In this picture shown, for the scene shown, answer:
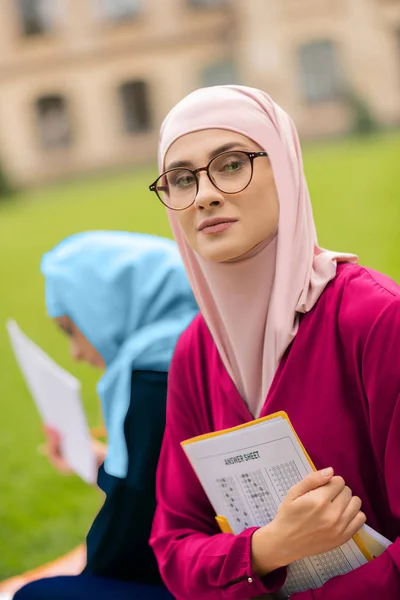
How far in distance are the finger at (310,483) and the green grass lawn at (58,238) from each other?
2.09m

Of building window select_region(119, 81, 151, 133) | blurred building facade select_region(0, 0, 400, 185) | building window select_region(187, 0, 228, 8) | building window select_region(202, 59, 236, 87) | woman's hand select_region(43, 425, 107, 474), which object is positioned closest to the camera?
woman's hand select_region(43, 425, 107, 474)

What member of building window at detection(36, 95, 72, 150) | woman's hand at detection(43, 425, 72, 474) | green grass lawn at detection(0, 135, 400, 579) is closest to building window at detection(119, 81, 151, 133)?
building window at detection(36, 95, 72, 150)

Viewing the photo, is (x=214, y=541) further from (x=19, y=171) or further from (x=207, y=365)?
(x=19, y=171)

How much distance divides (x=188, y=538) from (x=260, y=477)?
159 mm

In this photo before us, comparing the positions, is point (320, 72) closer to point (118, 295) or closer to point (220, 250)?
point (118, 295)

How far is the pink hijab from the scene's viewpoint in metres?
1.15

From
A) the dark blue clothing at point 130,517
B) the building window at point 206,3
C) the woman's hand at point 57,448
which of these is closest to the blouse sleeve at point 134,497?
the dark blue clothing at point 130,517

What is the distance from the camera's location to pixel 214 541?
1226 millimetres

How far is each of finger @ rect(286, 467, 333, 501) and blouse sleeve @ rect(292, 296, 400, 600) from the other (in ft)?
0.24

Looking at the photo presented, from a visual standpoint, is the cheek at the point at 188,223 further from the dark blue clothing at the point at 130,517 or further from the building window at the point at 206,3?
the building window at the point at 206,3

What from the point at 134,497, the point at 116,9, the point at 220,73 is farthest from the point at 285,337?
the point at 116,9

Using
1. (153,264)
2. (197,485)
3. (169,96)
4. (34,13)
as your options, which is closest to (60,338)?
(153,264)

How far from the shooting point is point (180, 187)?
3.91ft

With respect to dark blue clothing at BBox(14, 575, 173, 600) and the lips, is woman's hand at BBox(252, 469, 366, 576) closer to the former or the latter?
the lips
